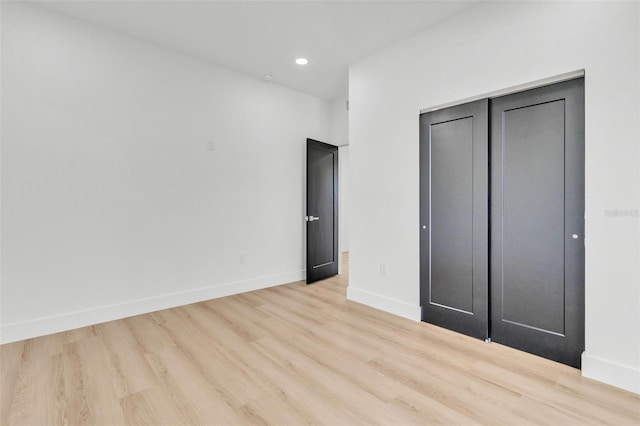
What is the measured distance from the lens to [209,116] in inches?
151

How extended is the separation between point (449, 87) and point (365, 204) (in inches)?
57.3

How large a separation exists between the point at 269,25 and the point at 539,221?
114 inches

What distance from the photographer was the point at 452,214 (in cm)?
289

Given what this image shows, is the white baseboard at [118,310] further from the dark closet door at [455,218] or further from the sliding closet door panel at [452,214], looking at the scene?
A: the sliding closet door panel at [452,214]

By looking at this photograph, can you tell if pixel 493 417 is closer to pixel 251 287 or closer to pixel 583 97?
pixel 583 97

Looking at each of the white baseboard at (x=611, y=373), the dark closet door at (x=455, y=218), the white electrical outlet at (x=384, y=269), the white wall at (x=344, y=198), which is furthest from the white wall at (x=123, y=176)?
the white baseboard at (x=611, y=373)

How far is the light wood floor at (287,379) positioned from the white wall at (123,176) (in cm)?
50

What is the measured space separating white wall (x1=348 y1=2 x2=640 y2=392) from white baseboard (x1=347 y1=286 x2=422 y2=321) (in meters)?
0.01

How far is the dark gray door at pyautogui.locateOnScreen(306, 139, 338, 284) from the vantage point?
468cm

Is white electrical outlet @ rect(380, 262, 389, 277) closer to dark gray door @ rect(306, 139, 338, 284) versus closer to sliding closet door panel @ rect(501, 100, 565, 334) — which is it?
sliding closet door panel @ rect(501, 100, 565, 334)

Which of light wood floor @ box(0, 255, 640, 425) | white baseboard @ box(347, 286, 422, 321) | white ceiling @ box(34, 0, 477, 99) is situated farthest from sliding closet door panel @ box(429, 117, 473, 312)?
white ceiling @ box(34, 0, 477, 99)

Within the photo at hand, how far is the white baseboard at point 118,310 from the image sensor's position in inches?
106

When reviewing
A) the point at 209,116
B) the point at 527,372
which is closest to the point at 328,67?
the point at 209,116

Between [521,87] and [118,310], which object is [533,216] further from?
[118,310]
